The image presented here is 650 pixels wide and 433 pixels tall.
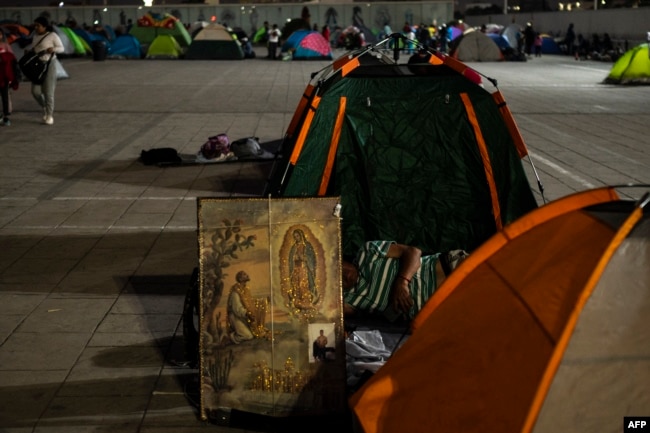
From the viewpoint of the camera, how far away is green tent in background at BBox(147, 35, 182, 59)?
42.5m

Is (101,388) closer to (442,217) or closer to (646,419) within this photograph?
(646,419)

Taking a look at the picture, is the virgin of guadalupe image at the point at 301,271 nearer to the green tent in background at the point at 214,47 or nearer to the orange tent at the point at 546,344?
the orange tent at the point at 546,344

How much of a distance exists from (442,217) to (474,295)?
10.9 ft

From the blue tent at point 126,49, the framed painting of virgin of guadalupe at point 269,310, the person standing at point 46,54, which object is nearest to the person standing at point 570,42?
the blue tent at point 126,49

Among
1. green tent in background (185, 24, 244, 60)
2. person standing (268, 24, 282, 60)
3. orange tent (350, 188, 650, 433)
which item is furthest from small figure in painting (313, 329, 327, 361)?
person standing (268, 24, 282, 60)

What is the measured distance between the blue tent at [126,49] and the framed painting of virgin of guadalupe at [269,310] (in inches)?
1563

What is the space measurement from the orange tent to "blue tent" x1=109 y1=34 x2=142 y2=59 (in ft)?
133

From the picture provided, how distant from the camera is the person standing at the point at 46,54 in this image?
16.2 m

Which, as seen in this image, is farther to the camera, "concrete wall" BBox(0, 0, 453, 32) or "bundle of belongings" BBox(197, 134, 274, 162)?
"concrete wall" BBox(0, 0, 453, 32)

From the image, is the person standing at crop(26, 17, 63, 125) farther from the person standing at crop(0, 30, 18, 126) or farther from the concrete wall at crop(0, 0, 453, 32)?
the concrete wall at crop(0, 0, 453, 32)

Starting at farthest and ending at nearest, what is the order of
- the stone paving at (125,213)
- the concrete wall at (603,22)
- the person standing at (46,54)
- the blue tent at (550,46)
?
1. the blue tent at (550,46)
2. the concrete wall at (603,22)
3. the person standing at (46,54)
4. the stone paving at (125,213)

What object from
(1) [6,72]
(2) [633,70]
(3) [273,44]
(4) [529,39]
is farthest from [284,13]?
(1) [6,72]

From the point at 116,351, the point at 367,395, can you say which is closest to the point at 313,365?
the point at 367,395

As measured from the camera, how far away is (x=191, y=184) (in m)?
11.4
